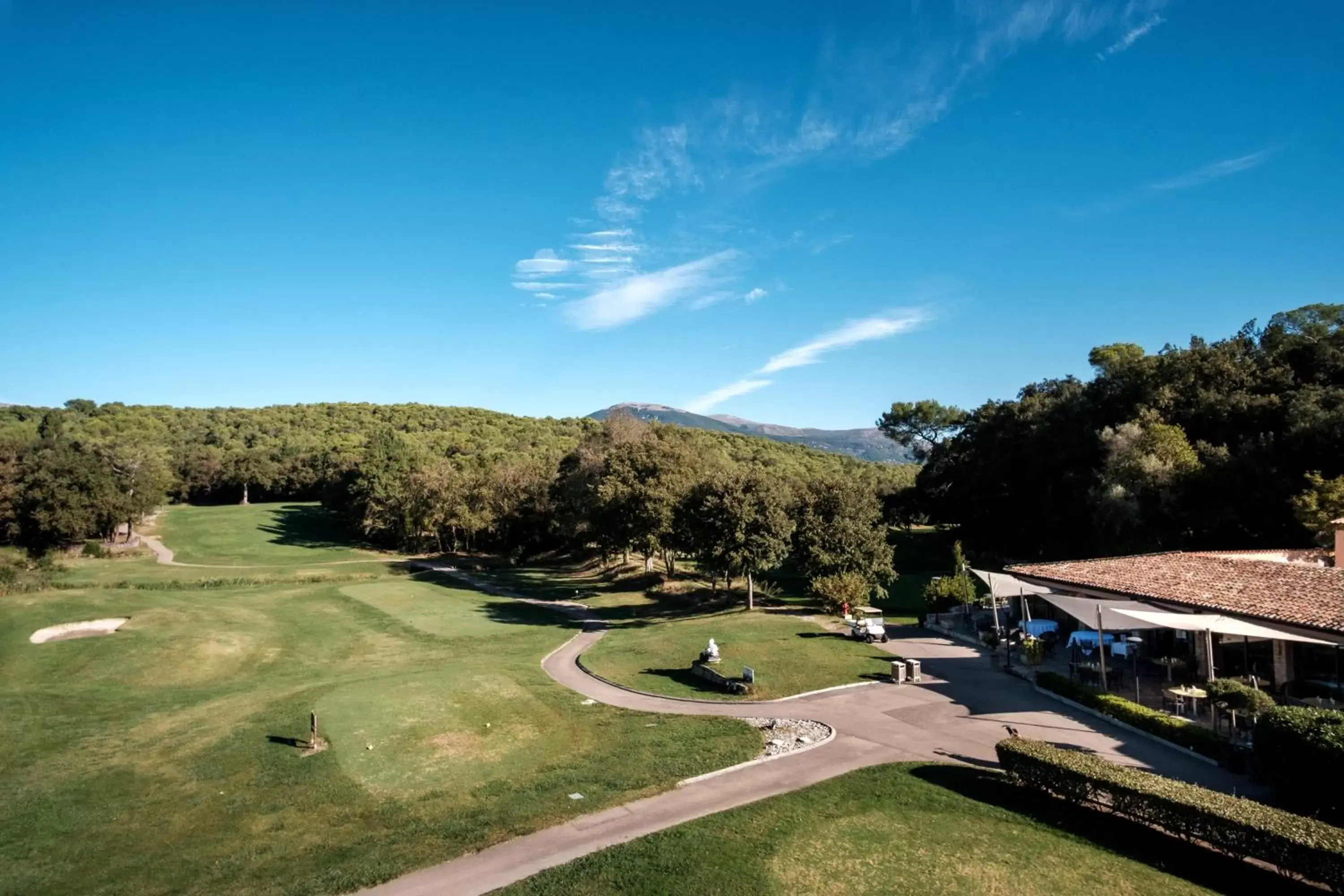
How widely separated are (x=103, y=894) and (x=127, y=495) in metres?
73.3

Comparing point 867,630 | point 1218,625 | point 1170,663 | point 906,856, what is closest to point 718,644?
point 867,630

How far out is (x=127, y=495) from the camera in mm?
71125

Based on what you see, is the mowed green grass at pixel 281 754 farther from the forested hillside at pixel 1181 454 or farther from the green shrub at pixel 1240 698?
the forested hillside at pixel 1181 454

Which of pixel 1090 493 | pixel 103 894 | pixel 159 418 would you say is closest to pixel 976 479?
pixel 1090 493

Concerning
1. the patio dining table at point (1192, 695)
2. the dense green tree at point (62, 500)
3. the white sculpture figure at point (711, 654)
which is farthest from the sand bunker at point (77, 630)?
the patio dining table at point (1192, 695)

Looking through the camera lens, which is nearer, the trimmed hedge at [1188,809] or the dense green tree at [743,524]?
the trimmed hedge at [1188,809]

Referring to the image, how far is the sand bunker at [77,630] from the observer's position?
108 ft

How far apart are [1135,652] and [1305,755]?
974 centimetres

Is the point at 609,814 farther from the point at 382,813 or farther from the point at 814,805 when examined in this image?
the point at 382,813

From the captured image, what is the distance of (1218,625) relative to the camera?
745 inches

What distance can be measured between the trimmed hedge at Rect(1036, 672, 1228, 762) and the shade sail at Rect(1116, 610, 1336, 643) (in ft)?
7.21

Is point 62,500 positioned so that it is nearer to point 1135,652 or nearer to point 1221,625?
point 1135,652

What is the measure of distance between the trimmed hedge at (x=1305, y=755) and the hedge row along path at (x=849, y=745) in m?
0.97

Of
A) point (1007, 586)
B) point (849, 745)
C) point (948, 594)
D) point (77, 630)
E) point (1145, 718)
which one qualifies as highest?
point (1007, 586)
